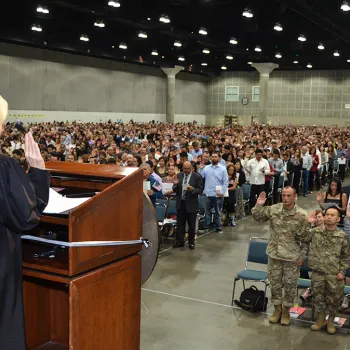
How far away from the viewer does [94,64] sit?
126 ft

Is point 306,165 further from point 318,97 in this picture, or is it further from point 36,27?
point 318,97

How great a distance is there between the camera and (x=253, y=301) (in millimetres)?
6730

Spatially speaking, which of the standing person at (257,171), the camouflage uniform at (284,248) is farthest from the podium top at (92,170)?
the standing person at (257,171)

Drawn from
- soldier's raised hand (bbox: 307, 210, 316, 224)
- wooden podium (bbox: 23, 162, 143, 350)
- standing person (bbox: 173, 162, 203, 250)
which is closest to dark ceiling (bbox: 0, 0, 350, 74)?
standing person (bbox: 173, 162, 203, 250)

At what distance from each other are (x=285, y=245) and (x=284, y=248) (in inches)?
1.5

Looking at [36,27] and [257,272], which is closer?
[257,272]

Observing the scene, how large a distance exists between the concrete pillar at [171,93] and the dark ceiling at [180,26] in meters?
6.42

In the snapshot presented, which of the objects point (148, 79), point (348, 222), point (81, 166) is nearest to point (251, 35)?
point (148, 79)

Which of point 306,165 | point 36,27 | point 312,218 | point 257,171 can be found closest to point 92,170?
point 312,218

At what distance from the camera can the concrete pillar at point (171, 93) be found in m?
44.6

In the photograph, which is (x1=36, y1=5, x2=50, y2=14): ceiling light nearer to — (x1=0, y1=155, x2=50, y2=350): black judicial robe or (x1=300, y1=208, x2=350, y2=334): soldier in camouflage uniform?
(x1=300, y1=208, x2=350, y2=334): soldier in camouflage uniform

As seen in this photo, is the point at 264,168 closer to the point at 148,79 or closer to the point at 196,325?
the point at 196,325

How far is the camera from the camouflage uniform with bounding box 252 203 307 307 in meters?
6.13

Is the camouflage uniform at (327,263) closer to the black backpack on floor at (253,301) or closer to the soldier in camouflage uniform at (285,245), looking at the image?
the soldier in camouflage uniform at (285,245)
